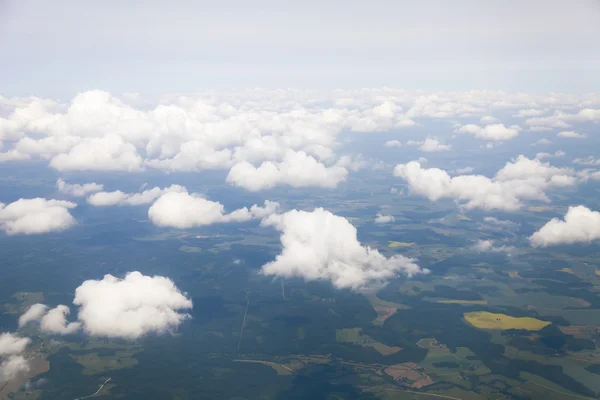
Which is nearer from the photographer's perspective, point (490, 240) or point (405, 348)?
point (405, 348)

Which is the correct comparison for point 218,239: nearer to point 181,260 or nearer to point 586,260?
point 181,260

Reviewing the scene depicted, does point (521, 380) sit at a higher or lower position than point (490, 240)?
lower

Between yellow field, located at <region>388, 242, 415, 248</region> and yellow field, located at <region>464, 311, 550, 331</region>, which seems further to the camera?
yellow field, located at <region>388, 242, 415, 248</region>

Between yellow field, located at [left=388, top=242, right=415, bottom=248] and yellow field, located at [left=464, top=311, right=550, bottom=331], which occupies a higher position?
yellow field, located at [left=388, top=242, right=415, bottom=248]

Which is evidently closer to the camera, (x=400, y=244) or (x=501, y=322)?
(x=501, y=322)

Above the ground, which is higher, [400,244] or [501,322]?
[400,244]

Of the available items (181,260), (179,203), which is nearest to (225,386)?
(181,260)

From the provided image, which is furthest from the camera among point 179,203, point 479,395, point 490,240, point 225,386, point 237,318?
point 179,203

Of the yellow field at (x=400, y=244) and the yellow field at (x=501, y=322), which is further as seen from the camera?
the yellow field at (x=400, y=244)
